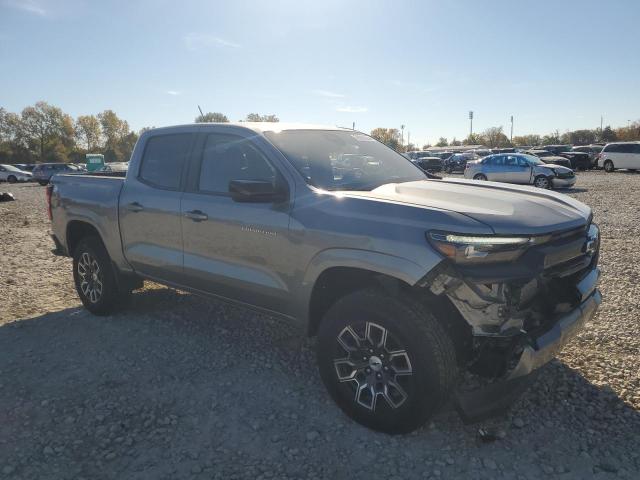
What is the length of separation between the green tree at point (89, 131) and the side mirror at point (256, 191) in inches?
4240

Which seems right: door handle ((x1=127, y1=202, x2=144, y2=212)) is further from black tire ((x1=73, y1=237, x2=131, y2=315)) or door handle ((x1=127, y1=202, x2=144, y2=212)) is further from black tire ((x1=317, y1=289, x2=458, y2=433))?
black tire ((x1=317, y1=289, x2=458, y2=433))

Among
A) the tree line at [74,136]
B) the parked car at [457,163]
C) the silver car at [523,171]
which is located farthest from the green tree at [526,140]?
the silver car at [523,171]

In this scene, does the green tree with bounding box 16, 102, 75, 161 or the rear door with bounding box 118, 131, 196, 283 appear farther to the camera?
the green tree with bounding box 16, 102, 75, 161

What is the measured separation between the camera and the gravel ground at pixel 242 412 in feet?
8.82

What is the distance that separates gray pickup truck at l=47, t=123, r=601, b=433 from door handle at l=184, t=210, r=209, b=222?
0.06 ft

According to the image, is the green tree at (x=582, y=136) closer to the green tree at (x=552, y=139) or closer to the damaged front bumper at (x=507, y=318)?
the green tree at (x=552, y=139)

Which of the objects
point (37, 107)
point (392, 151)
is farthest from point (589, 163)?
point (37, 107)

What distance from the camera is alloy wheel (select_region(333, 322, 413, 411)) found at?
111 inches

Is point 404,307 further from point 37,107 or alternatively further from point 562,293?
point 37,107

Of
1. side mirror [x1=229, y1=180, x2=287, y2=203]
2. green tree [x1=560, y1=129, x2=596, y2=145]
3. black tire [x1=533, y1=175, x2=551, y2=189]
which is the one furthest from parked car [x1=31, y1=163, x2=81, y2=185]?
green tree [x1=560, y1=129, x2=596, y2=145]

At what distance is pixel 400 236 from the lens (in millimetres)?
2699

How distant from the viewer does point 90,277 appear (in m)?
5.04

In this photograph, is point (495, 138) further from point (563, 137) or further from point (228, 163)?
point (228, 163)

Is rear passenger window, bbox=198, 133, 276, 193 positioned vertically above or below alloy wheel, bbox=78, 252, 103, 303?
above
